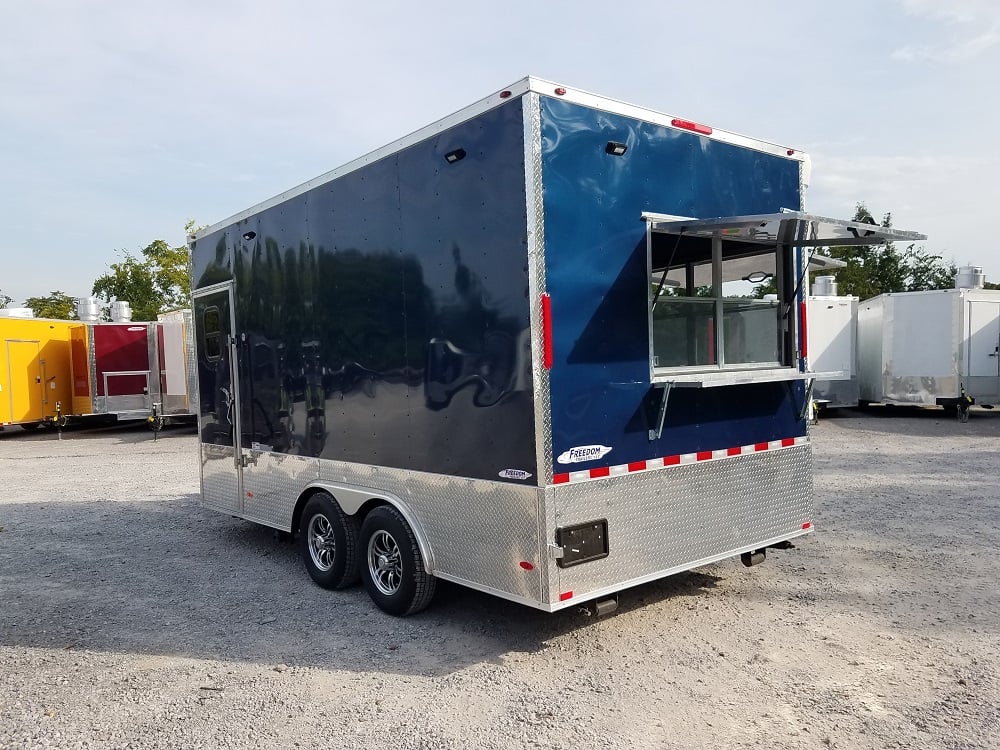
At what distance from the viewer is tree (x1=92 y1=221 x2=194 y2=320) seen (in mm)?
28094

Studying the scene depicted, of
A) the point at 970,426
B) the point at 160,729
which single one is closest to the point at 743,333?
the point at 160,729

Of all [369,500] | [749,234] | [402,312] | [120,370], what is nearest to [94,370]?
[120,370]

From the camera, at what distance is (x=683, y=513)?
4316 mm

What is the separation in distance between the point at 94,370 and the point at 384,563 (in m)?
15.2

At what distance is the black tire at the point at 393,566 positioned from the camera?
4.52 meters

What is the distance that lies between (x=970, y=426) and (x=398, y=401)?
43.1ft

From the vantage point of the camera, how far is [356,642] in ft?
14.1

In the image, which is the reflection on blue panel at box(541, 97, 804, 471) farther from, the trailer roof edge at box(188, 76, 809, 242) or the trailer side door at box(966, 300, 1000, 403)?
the trailer side door at box(966, 300, 1000, 403)

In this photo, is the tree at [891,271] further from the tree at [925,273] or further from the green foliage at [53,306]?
the green foliage at [53,306]

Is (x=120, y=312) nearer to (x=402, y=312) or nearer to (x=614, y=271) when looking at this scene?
(x=402, y=312)

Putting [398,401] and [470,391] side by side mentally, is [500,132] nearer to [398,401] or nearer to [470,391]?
[470,391]

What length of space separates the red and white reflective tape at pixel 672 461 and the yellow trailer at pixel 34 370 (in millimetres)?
16788

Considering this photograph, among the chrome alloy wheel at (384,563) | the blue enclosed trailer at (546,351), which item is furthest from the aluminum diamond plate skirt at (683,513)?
the chrome alloy wheel at (384,563)

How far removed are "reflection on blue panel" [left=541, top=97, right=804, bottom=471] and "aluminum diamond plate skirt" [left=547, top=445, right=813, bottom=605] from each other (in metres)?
0.16
